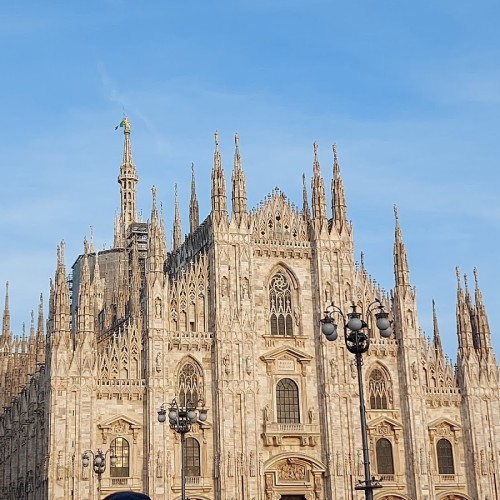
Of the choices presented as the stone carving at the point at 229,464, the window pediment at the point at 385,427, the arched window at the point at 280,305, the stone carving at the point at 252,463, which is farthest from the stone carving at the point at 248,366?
the window pediment at the point at 385,427

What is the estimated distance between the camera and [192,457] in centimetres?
4794

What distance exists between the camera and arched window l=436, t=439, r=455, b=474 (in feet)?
171

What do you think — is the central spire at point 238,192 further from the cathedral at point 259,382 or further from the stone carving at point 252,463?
the stone carving at point 252,463

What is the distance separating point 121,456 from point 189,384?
5.30 meters

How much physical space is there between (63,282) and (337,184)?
57.6 ft

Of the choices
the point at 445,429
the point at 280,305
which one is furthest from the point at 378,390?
the point at 280,305

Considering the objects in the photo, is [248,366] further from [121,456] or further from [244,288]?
[121,456]

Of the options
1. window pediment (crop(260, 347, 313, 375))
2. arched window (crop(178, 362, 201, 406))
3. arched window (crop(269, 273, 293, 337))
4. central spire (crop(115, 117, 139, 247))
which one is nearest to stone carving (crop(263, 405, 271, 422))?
window pediment (crop(260, 347, 313, 375))

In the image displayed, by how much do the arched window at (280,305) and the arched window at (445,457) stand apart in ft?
36.2

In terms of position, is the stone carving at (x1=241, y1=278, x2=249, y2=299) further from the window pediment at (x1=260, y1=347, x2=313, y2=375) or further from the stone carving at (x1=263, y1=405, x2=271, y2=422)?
the stone carving at (x1=263, y1=405, x2=271, y2=422)

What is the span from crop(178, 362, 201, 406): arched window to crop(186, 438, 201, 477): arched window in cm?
211

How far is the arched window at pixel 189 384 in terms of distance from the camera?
48.7 meters

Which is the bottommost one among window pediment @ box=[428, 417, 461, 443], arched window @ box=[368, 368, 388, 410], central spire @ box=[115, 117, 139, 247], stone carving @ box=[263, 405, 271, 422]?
window pediment @ box=[428, 417, 461, 443]

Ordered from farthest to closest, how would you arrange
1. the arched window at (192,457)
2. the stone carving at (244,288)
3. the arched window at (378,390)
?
the arched window at (378,390), the stone carving at (244,288), the arched window at (192,457)
